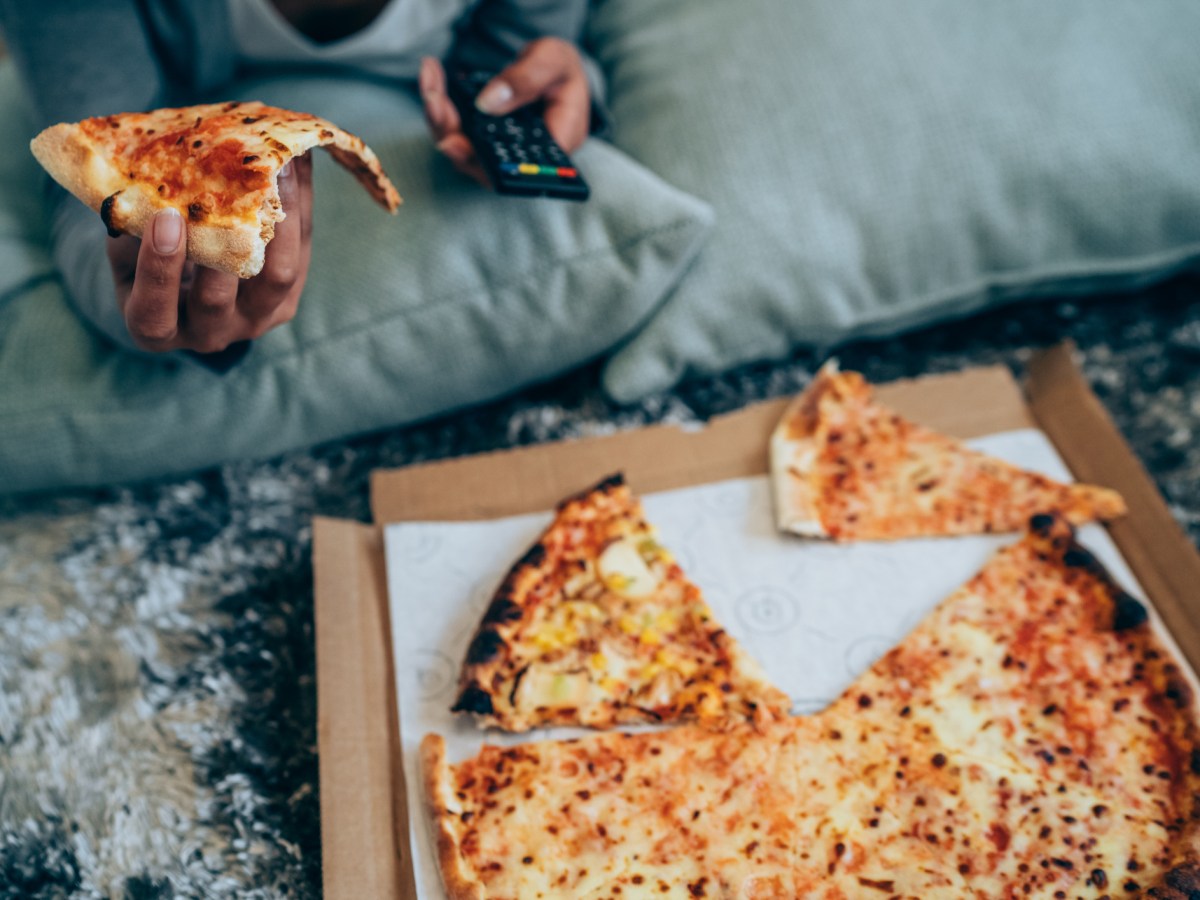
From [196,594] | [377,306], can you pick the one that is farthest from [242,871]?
[377,306]

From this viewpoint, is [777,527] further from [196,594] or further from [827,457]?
[196,594]

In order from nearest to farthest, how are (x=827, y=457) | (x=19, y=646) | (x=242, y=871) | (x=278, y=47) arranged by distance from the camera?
1. (x=242, y=871)
2. (x=19, y=646)
3. (x=827, y=457)
4. (x=278, y=47)

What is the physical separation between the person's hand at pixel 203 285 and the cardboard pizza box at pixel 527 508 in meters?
0.26

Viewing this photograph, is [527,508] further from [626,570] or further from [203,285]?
[203,285]

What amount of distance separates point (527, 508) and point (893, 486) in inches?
17.1

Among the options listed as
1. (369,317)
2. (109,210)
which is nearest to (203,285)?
(109,210)

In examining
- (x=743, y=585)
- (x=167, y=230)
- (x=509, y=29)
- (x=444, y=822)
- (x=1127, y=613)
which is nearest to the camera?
(x=167, y=230)

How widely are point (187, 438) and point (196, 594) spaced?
21 cm

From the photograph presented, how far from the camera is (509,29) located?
1373 millimetres

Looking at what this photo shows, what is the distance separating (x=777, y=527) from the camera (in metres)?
1.12

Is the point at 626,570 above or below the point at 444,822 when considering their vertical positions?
above

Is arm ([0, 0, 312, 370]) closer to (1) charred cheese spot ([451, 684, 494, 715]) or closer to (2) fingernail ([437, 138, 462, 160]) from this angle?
(2) fingernail ([437, 138, 462, 160])

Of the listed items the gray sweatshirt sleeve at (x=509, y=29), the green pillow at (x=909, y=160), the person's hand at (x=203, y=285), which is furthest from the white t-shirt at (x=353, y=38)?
the person's hand at (x=203, y=285)

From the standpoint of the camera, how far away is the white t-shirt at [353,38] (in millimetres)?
1235
